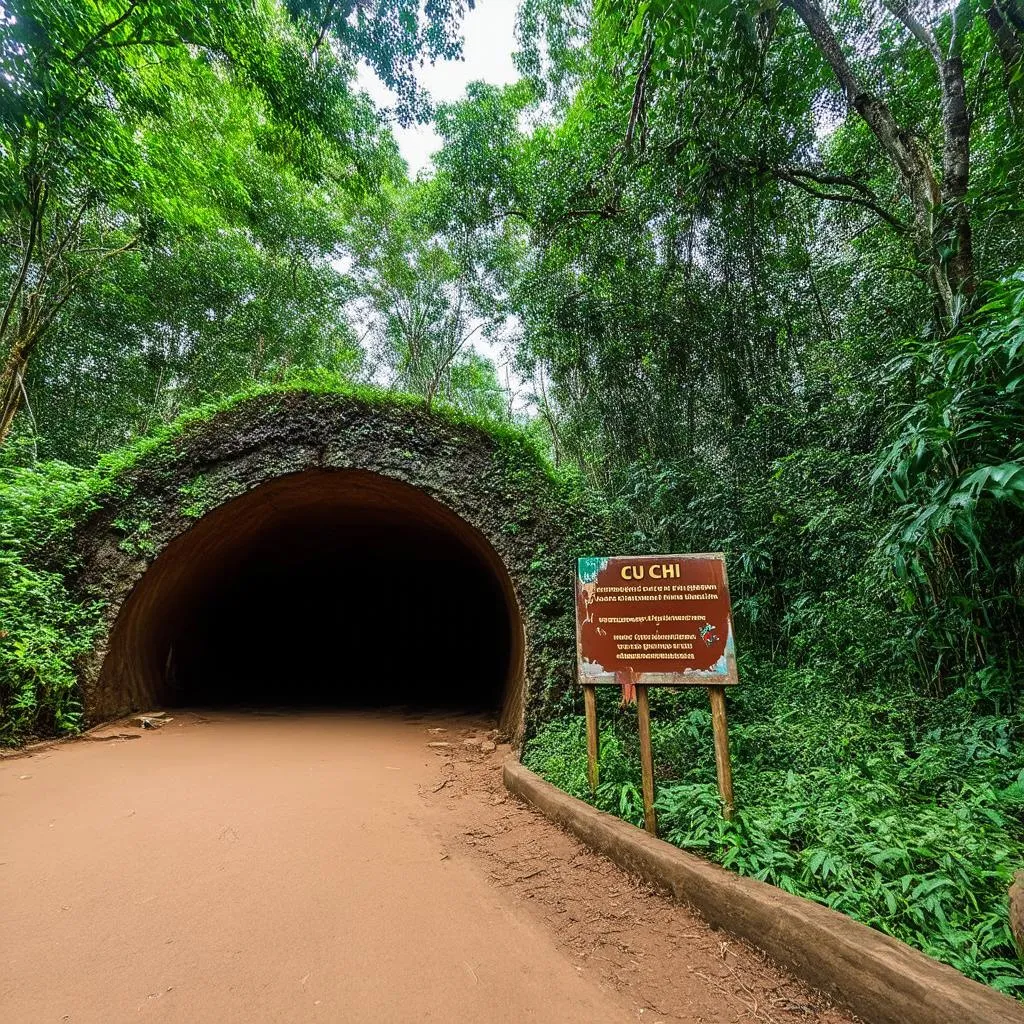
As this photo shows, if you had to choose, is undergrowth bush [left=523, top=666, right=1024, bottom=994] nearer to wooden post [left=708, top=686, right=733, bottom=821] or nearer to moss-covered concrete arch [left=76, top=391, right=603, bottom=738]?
wooden post [left=708, top=686, right=733, bottom=821]

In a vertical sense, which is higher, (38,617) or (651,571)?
(651,571)

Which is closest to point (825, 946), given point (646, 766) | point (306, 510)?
point (646, 766)

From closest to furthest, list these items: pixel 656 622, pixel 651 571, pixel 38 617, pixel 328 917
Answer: pixel 328 917
pixel 656 622
pixel 651 571
pixel 38 617

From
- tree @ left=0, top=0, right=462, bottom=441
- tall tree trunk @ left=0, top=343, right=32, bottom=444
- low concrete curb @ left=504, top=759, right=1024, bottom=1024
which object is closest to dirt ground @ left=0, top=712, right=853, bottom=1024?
low concrete curb @ left=504, top=759, right=1024, bottom=1024

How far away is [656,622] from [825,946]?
1.64 m

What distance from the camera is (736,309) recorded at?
6.64m

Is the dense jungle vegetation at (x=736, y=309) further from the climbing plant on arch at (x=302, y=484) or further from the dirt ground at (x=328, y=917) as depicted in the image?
the dirt ground at (x=328, y=917)

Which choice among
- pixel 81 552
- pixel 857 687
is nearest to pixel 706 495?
pixel 857 687

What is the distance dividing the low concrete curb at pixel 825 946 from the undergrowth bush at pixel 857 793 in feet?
0.62

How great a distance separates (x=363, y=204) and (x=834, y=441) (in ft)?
38.5

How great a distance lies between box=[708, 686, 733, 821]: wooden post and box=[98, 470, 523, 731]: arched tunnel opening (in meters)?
2.71

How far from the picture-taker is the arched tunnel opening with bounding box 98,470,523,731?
5.95m

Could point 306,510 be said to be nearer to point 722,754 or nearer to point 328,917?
point 328,917

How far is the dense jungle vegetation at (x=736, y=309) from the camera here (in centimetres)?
282
